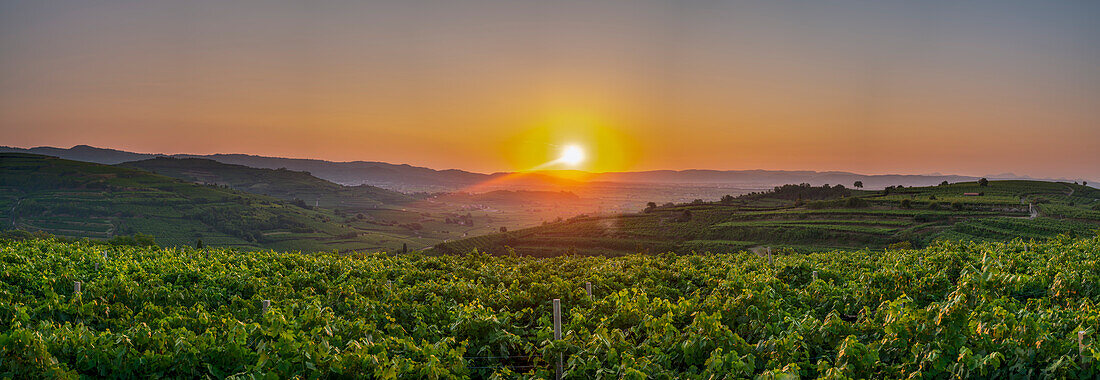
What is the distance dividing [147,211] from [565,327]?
16805 cm

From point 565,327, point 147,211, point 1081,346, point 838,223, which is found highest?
point 1081,346

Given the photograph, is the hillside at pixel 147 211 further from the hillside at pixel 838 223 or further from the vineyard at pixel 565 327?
the vineyard at pixel 565 327

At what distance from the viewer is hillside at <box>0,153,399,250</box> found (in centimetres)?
12694

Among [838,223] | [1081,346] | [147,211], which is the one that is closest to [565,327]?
[1081,346]

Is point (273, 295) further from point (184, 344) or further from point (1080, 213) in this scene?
point (1080, 213)

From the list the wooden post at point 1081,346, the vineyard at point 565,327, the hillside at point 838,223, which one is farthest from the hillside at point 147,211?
the wooden post at point 1081,346

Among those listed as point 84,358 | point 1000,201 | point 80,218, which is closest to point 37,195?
point 80,218

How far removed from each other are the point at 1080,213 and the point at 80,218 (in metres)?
196

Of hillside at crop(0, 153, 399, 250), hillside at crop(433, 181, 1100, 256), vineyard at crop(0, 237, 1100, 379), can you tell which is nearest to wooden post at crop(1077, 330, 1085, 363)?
vineyard at crop(0, 237, 1100, 379)

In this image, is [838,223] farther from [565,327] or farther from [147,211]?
[147,211]

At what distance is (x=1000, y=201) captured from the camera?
272 ft

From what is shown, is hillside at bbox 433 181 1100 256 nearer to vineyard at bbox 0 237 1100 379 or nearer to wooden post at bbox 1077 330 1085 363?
vineyard at bbox 0 237 1100 379

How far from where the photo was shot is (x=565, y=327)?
8797 millimetres

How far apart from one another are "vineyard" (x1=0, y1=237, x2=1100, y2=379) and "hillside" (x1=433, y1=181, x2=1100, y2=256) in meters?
62.0
